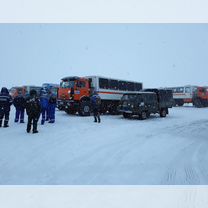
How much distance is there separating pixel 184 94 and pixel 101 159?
2565cm

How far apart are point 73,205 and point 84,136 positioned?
4.45 metres

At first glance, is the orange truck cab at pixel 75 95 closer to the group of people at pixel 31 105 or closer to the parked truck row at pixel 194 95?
the group of people at pixel 31 105

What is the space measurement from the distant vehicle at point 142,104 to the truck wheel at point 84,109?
230 centimetres

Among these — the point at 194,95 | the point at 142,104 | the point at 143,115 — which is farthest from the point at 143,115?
the point at 194,95

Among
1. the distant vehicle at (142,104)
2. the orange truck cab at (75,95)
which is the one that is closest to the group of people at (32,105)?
the distant vehicle at (142,104)

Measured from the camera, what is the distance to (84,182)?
376 cm

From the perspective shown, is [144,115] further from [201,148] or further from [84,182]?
[84,182]

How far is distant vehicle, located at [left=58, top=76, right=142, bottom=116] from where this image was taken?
46.3 feet

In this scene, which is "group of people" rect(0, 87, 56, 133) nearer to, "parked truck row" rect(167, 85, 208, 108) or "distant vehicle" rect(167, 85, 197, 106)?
"parked truck row" rect(167, 85, 208, 108)

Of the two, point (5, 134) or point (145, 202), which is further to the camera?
point (5, 134)

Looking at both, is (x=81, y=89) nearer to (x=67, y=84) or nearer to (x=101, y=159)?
(x=67, y=84)

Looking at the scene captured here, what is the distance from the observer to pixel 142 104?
13.0 meters

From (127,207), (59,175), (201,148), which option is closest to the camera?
(127,207)

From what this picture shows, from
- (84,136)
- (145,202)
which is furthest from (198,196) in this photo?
(84,136)
